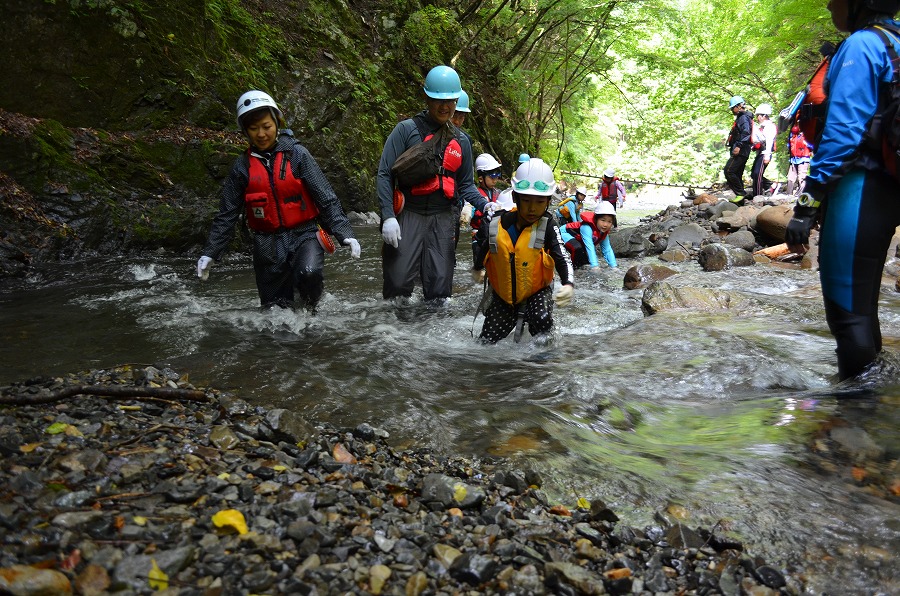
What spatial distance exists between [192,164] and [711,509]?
9852 millimetres

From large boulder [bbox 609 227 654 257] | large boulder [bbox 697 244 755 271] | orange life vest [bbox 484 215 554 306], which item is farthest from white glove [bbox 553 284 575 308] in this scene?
large boulder [bbox 609 227 654 257]

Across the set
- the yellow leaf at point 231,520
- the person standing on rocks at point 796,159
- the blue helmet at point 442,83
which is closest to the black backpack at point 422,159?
the blue helmet at point 442,83

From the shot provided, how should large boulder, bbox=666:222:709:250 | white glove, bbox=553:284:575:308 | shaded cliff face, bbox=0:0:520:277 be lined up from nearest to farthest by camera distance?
white glove, bbox=553:284:575:308 < shaded cliff face, bbox=0:0:520:277 < large boulder, bbox=666:222:709:250

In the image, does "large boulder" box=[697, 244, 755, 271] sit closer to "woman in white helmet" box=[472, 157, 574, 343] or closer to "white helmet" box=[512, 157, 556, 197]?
"woman in white helmet" box=[472, 157, 574, 343]

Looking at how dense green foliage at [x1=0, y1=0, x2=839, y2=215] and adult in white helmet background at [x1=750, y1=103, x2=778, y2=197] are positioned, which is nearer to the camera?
dense green foliage at [x1=0, y1=0, x2=839, y2=215]

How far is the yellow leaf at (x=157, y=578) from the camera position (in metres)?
1.77

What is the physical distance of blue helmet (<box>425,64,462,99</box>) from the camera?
226 inches

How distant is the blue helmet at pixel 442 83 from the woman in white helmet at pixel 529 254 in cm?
128

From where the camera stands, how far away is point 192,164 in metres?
10.1

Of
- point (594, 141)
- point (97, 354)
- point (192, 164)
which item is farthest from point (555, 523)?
point (594, 141)

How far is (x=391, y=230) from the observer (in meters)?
5.91

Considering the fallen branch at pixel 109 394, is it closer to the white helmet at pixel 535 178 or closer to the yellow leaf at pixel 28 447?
the yellow leaf at pixel 28 447

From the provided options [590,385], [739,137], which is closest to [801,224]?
[590,385]

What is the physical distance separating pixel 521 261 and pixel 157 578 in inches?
155
